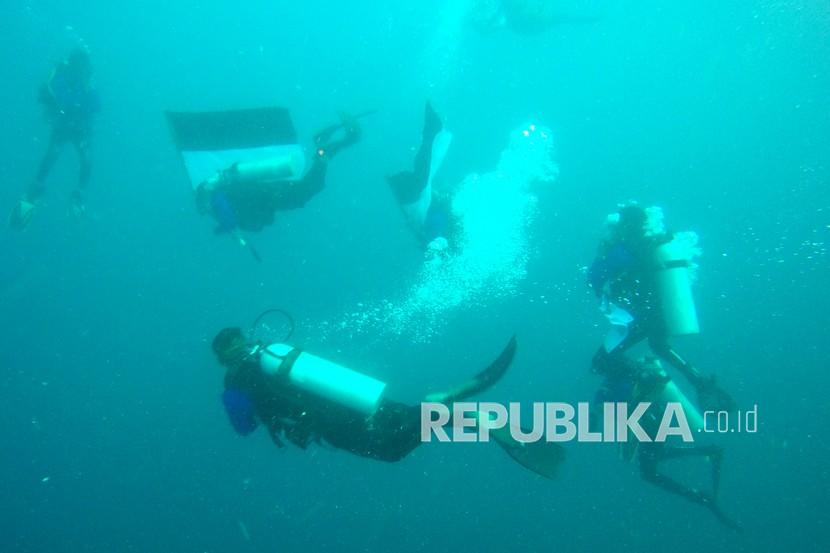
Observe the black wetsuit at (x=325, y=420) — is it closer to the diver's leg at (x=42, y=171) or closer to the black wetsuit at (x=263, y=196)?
the black wetsuit at (x=263, y=196)

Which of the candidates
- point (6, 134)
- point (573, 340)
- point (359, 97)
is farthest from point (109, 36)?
point (573, 340)

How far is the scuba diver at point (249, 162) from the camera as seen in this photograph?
609 cm

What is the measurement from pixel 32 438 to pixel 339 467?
12.1m

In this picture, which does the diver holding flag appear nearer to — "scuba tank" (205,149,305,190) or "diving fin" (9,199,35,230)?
"scuba tank" (205,149,305,190)

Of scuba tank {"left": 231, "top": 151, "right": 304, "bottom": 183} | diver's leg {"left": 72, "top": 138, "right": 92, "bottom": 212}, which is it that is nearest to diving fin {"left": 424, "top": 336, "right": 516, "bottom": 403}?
scuba tank {"left": 231, "top": 151, "right": 304, "bottom": 183}

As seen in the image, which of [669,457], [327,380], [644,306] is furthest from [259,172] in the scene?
[669,457]

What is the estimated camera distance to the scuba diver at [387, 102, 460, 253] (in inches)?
268

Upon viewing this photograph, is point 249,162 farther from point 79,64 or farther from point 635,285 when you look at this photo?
point 635,285

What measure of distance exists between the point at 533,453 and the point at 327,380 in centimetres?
165

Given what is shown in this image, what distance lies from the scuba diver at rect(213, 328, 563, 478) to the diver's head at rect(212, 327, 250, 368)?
10 cm

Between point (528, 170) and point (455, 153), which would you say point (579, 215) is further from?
point (528, 170)

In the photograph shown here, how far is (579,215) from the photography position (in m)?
21.3

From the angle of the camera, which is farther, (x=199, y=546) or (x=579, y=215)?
(x=579, y=215)

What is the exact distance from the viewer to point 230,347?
13.6 feet
